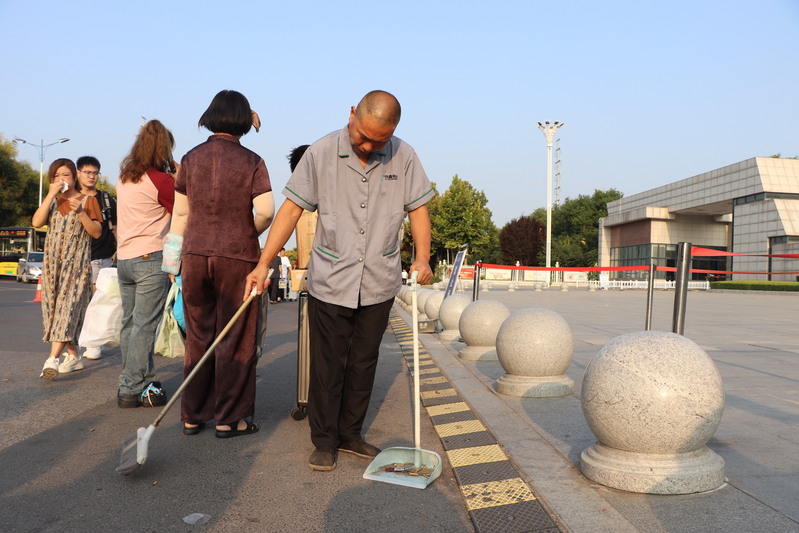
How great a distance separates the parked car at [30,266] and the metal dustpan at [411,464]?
119 feet

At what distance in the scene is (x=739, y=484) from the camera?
11.0 ft

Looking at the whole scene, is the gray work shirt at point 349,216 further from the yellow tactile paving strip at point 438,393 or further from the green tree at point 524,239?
the green tree at point 524,239

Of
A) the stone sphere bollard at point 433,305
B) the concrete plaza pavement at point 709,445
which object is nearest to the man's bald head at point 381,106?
the concrete plaza pavement at point 709,445

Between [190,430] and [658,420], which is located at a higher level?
[658,420]

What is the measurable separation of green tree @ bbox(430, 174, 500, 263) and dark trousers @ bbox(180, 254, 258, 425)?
183 feet

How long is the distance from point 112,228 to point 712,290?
40.6 meters

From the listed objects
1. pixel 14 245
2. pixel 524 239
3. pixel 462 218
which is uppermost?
pixel 462 218

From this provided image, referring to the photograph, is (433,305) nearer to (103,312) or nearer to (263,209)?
(103,312)

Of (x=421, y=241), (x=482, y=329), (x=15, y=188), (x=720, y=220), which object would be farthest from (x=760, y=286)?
(x=15, y=188)

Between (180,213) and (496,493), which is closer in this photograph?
(496,493)

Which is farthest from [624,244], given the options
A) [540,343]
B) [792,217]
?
[540,343]

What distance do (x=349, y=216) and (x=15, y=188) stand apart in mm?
55405

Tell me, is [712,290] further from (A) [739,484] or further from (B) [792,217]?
(A) [739,484]

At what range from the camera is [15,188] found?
167ft
